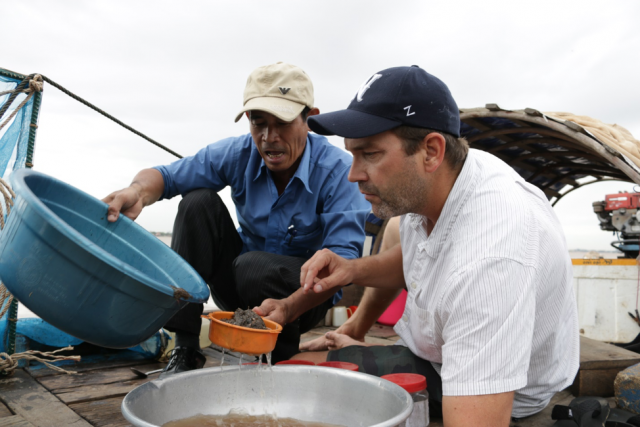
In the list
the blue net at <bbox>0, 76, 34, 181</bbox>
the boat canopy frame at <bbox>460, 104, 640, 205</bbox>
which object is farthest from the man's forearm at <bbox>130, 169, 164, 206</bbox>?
the boat canopy frame at <bbox>460, 104, 640, 205</bbox>

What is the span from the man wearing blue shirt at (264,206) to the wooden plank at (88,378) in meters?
0.34

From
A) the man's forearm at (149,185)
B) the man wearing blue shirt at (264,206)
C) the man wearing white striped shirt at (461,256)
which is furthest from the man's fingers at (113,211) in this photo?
the man wearing white striped shirt at (461,256)

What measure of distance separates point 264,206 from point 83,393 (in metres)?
1.12

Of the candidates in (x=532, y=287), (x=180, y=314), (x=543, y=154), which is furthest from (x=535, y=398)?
(x=543, y=154)

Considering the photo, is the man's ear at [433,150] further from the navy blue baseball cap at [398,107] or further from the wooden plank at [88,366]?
the wooden plank at [88,366]

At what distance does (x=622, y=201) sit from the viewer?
5586 mm

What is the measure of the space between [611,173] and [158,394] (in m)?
4.91

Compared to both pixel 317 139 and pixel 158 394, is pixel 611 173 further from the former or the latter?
pixel 158 394

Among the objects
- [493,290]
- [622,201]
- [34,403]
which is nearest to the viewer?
[493,290]

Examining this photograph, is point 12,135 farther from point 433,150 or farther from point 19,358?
point 433,150

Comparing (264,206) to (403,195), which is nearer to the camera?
(403,195)

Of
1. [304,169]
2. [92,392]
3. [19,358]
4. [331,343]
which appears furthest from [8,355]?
[304,169]

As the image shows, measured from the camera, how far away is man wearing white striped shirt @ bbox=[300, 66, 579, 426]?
4.06 feet

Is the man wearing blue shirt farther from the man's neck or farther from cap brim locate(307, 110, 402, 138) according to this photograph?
cap brim locate(307, 110, 402, 138)
